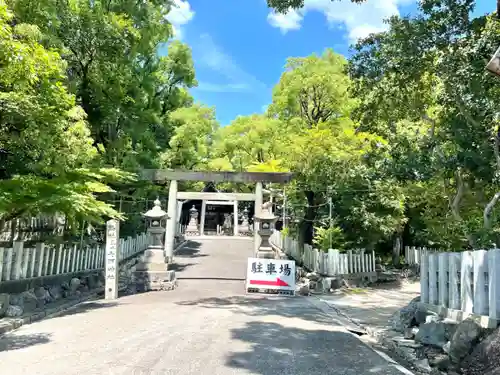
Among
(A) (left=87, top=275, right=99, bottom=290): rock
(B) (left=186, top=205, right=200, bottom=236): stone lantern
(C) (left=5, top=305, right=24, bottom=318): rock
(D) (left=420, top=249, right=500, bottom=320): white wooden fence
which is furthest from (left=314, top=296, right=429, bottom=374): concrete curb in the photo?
(B) (left=186, top=205, right=200, bottom=236): stone lantern

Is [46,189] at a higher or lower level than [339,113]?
lower

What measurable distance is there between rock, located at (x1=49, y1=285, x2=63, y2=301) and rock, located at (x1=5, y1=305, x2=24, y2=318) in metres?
2.51

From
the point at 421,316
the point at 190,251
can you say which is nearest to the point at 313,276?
the point at 421,316

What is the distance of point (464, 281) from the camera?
6.87 m

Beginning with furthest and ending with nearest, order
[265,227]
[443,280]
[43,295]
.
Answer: [265,227] → [43,295] → [443,280]

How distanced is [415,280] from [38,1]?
18.5 meters

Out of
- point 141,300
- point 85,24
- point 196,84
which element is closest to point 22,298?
point 141,300

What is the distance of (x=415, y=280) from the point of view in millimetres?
20625

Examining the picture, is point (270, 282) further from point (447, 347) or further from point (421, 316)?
point (447, 347)

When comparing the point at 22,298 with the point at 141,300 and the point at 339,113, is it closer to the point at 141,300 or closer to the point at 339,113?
the point at 141,300

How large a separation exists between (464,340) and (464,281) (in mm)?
1305

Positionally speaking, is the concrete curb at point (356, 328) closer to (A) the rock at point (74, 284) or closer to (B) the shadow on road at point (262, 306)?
(B) the shadow on road at point (262, 306)

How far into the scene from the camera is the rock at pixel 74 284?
13.5 meters

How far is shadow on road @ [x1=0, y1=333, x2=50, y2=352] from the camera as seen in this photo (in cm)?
701
